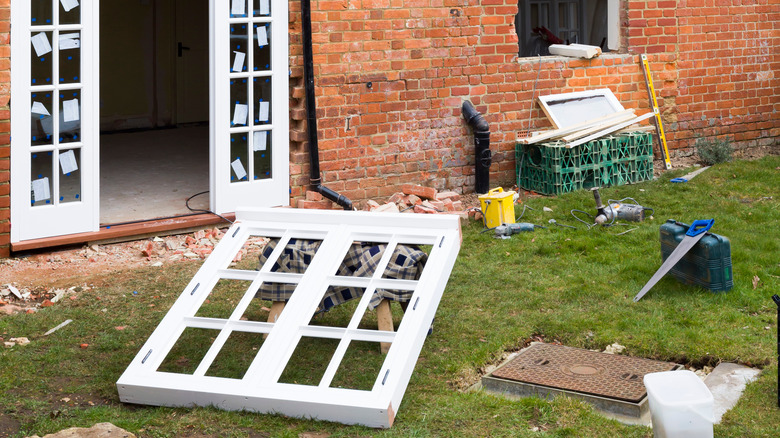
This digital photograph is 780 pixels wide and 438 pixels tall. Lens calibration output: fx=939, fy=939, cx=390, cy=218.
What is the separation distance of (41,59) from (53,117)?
449mm

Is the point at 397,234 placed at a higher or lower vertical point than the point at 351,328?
higher

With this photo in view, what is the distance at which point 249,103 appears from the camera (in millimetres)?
8227

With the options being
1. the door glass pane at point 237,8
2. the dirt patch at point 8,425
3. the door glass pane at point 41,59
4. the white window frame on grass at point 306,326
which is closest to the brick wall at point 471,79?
the door glass pane at point 237,8

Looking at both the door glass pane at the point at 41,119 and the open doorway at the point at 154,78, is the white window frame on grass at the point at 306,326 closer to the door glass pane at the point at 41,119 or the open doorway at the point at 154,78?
the door glass pane at the point at 41,119

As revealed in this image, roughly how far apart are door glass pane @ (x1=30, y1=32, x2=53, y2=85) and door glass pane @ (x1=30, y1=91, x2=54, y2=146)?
112 mm

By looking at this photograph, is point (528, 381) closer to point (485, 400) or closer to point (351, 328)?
point (485, 400)

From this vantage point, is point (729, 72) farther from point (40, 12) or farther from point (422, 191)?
point (40, 12)

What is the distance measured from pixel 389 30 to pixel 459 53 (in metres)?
0.84

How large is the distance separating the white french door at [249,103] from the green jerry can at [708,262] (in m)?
3.65

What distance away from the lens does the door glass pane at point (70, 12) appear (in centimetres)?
723

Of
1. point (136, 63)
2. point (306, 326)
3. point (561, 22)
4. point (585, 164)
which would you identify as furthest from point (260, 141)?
point (561, 22)

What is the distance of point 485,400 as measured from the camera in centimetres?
477

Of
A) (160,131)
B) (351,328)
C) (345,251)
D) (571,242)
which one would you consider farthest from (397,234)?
(160,131)

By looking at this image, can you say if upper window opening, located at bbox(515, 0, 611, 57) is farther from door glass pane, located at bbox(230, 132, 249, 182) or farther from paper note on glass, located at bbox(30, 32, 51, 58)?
paper note on glass, located at bbox(30, 32, 51, 58)
